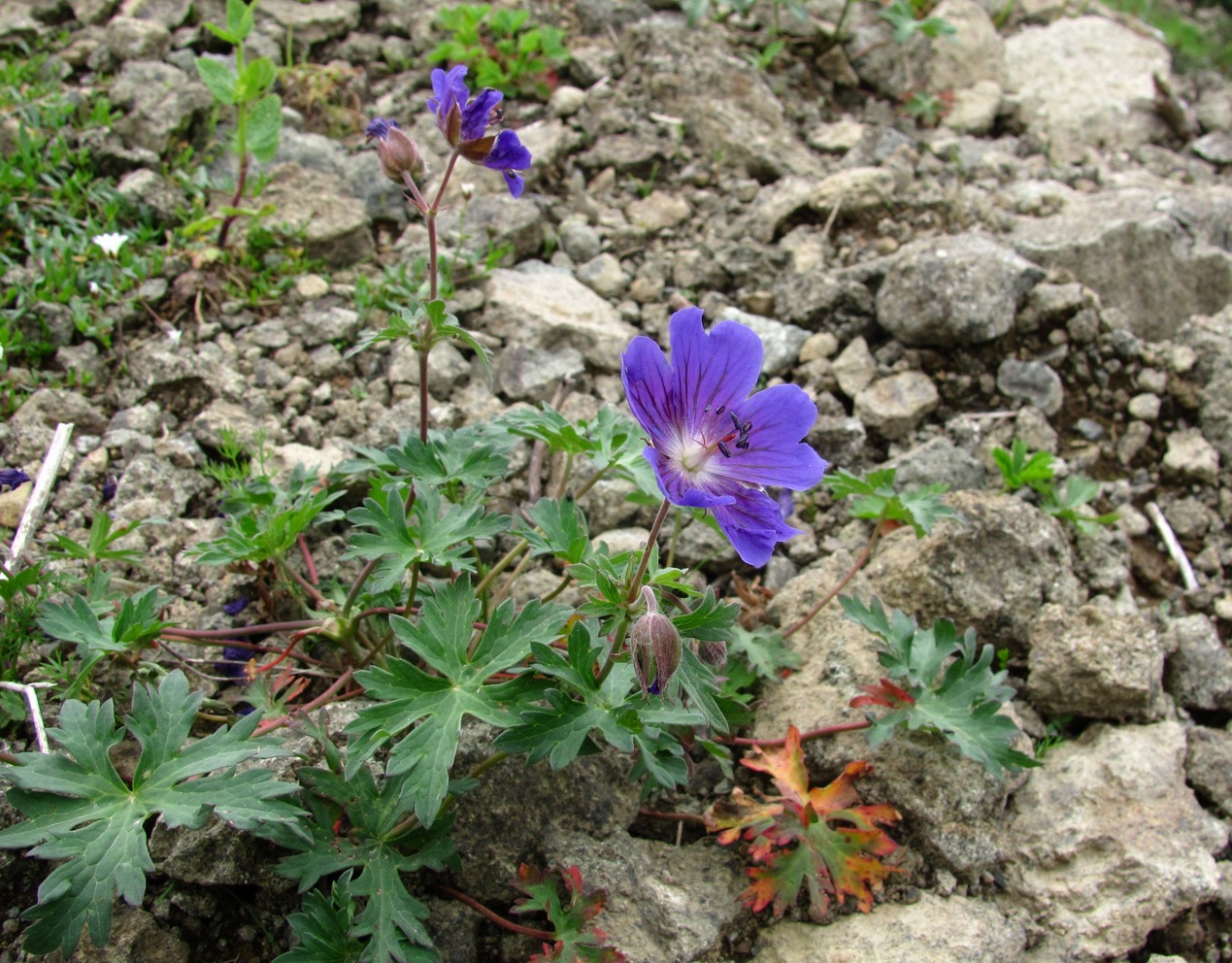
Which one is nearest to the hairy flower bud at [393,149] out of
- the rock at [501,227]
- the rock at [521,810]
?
the rock at [501,227]

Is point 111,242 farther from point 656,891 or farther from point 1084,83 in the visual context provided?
point 1084,83

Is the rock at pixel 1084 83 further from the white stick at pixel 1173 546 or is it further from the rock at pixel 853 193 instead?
the white stick at pixel 1173 546

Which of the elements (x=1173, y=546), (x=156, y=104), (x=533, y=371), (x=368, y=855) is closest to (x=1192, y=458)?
(x=1173, y=546)

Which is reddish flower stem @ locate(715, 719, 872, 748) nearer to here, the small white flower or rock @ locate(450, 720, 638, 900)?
rock @ locate(450, 720, 638, 900)

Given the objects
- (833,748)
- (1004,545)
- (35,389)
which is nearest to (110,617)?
(35,389)

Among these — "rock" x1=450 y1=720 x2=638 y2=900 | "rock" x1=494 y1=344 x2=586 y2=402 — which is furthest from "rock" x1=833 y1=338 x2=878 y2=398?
"rock" x1=450 y1=720 x2=638 y2=900

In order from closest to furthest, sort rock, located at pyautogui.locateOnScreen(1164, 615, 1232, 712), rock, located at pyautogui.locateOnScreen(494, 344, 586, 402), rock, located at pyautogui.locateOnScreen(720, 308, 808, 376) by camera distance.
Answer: rock, located at pyautogui.locateOnScreen(1164, 615, 1232, 712)
rock, located at pyautogui.locateOnScreen(494, 344, 586, 402)
rock, located at pyautogui.locateOnScreen(720, 308, 808, 376)

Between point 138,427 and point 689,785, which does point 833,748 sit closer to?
point 689,785
